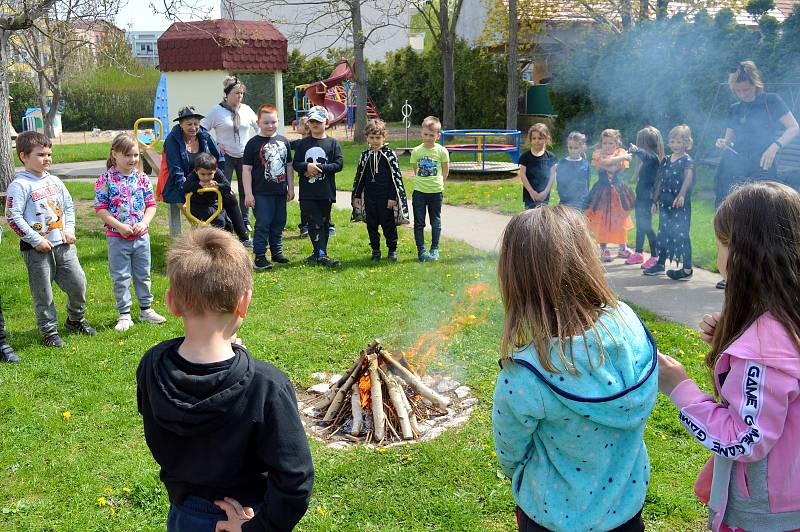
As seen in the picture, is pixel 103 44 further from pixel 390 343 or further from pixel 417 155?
pixel 390 343

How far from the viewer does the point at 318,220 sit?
859 cm

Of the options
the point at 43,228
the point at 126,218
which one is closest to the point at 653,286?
the point at 126,218

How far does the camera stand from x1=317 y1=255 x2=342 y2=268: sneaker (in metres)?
8.56

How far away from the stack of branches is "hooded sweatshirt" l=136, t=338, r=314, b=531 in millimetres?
2363

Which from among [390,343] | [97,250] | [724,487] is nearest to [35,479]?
[390,343]

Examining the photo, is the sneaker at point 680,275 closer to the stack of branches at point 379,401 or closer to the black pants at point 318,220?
the black pants at point 318,220

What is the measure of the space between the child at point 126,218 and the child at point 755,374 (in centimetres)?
521

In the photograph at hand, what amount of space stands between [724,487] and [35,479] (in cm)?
350

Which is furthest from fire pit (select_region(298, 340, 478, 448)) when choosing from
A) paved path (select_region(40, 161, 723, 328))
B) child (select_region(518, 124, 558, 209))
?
child (select_region(518, 124, 558, 209))

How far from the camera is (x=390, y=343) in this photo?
5.67m

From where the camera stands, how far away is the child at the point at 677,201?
25.7ft

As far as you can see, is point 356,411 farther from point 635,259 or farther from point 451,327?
point 635,259

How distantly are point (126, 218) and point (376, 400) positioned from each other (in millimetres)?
3136

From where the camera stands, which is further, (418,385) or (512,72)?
(512,72)
